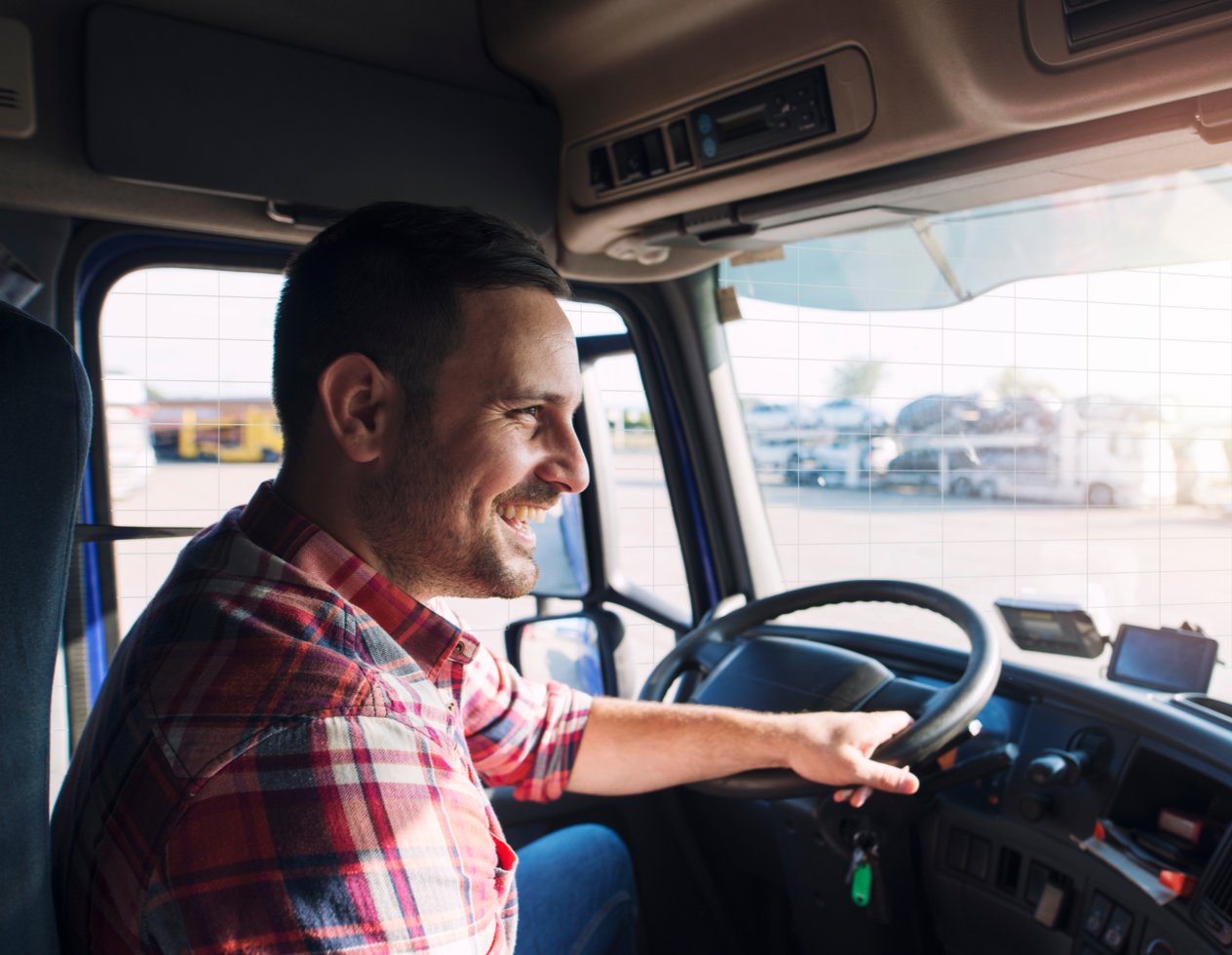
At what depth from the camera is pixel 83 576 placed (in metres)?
2.15

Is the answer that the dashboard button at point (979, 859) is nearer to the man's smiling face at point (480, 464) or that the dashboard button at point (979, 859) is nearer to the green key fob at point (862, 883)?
the green key fob at point (862, 883)

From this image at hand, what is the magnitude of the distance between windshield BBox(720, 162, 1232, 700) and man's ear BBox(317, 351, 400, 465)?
1117 millimetres

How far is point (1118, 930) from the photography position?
5.27 feet

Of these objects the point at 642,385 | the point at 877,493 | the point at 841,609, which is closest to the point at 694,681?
the point at 841,609

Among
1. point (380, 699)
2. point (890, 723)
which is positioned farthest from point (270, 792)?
point (890, 723)

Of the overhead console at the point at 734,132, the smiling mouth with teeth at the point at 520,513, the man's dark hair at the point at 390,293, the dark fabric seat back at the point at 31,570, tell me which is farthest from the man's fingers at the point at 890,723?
the dark fabric seat back at the point at 31,570

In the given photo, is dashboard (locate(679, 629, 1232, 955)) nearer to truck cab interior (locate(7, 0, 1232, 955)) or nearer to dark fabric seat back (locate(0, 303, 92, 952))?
truck cab interior (locate(7, 0, 1232, 955))

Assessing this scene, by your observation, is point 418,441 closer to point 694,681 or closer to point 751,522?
point 694,681

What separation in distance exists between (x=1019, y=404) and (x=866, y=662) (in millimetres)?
627

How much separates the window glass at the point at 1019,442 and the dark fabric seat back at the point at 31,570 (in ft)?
4.70

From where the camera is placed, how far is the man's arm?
60.9 inches

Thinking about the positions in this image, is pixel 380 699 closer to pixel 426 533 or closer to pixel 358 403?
pixel 426 533

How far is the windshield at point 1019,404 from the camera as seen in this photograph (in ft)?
5.85

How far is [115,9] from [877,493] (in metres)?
1.91
